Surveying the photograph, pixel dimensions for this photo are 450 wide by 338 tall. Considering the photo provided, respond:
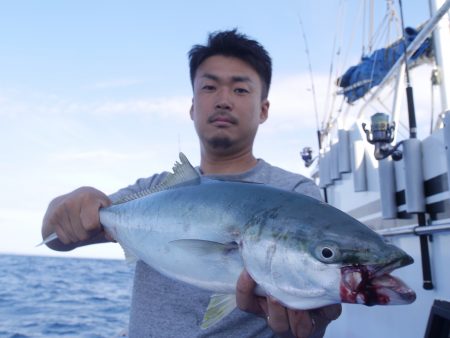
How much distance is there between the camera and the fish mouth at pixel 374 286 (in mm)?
1620

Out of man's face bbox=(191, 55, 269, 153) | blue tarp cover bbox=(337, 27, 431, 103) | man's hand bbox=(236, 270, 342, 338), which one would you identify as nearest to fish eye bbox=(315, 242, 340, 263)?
man's hand bbox=(236, 270, 342, 338)

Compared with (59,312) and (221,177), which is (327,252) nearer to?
(221,177)

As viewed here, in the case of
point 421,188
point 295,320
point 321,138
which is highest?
point 321,138

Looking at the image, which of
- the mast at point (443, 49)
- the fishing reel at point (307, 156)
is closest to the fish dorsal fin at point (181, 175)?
the mast at point (443, 49)

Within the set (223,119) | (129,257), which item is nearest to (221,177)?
(223,119)

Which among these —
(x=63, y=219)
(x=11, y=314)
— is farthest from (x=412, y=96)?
(x=11, y=314)

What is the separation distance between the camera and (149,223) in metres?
2.48

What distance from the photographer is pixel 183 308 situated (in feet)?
8.69

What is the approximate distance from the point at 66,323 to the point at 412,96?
31.0 ft

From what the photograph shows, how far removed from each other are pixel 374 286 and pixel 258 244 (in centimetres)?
49

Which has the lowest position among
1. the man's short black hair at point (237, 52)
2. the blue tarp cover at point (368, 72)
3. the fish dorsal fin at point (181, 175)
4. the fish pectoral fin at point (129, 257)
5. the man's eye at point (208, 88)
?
the fish pectoral fin at point (129, 257)

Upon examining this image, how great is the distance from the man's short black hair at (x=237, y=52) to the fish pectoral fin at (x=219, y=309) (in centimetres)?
180

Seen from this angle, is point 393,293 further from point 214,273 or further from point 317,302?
point 214,273

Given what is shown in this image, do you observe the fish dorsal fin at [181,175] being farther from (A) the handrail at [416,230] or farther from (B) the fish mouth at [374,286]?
(A) the handrail at [416,230]
